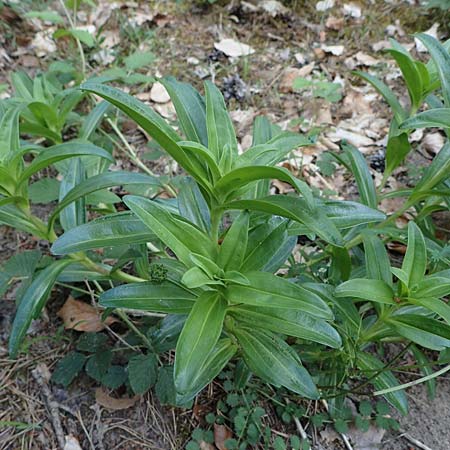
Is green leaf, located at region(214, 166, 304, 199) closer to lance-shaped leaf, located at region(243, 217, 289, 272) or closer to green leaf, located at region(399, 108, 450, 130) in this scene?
lance-shaped leaf, located at region(243, 217, 289, 272)

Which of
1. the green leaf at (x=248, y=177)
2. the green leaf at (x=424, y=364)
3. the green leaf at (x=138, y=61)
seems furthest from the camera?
the green leaf at (x=138, y=61)

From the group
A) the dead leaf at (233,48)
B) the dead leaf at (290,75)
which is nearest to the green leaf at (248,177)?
the dead leaf at (290,75)

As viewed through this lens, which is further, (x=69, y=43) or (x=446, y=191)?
(x=69, y=43)

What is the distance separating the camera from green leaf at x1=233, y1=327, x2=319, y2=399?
1272 millimetres

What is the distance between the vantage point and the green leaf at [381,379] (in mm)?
1493

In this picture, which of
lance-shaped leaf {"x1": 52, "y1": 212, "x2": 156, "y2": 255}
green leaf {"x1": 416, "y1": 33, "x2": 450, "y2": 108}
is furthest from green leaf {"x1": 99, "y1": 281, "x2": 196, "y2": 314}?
green leaf {"x1": 416, "y1": 33, "x2": 450, "y2": 108}

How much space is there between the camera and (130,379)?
5.31 feet

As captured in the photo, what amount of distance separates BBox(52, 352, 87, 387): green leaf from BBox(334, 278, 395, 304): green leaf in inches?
39.8

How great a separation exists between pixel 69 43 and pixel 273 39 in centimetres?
137

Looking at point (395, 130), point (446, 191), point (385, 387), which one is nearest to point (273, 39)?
point (395, 130)

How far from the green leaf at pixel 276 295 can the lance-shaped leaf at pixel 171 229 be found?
140 mm

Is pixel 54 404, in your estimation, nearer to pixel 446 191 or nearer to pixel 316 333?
pixel 316 333

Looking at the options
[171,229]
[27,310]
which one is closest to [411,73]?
[171,229]

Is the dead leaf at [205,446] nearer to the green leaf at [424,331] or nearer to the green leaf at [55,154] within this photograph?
the green leaf at [424,331]
